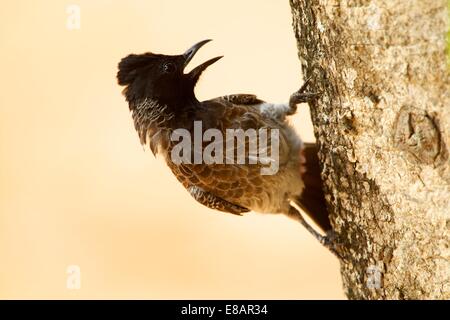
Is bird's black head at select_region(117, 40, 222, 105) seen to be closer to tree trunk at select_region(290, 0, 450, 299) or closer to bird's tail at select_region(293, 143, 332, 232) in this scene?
bird's tail at select_region(293, 143, 332, 232)

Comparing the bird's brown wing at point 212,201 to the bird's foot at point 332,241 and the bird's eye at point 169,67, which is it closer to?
the bird's foot at point 332,241

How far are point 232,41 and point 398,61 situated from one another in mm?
5325

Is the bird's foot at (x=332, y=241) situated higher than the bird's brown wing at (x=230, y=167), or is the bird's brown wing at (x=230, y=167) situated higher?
the bird's brown wing at (x=230, y=167)

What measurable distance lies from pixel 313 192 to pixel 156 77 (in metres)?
1.15

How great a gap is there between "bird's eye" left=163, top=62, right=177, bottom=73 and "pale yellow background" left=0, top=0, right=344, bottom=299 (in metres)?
2.96

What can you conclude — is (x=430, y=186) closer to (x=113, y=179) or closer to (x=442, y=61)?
(x=442, y=61)

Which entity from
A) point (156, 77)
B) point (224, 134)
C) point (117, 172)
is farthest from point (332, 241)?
point (117, 172)

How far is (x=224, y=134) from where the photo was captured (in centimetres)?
405

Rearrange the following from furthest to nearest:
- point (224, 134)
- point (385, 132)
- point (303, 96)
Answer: point (224, 134) < point (303, 96) < point (385, 132)

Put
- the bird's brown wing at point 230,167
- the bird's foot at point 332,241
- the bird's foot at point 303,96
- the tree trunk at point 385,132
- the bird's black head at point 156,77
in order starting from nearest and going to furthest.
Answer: the tree trunk at point 385,132 < the bird's foot at point 303,96 < the bird's foot at point 332,241 < the bird's brown wing at point 230,167 < the bird's black head at point 156,77

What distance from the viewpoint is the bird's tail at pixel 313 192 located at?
4094mm

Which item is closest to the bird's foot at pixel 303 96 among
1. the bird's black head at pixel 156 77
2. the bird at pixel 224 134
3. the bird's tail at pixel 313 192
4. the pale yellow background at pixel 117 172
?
the bird at pixel 224 134

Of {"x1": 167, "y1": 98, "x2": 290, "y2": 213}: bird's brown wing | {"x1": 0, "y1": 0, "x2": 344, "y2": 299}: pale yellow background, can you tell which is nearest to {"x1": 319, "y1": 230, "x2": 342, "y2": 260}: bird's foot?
{"x1": 167, "y1": 98, "x2": 290, "y2": 213}: bird's brown wing

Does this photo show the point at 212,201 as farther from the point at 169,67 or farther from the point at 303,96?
the point at 303,96
